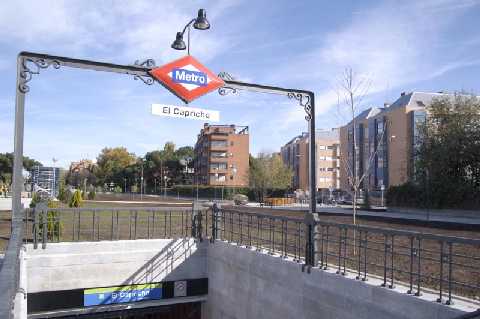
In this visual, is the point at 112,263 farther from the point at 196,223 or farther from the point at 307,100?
the point at 307,100

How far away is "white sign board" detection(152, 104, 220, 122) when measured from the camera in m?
9.46

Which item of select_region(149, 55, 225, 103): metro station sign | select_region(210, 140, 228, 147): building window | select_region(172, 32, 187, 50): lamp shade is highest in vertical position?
select_region(210, 140, 228, 147): building window

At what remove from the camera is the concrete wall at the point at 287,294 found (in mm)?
6488

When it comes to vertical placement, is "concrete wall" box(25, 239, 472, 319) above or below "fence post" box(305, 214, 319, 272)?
below

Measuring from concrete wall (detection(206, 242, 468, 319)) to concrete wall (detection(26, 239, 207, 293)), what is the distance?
0.78 m

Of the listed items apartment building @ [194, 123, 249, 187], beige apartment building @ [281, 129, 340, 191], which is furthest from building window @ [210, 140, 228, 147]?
beige apartment building @ [281, 129, 340, 191]

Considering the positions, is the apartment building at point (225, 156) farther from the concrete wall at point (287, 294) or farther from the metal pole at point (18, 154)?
the metal pole at point (18, 154)

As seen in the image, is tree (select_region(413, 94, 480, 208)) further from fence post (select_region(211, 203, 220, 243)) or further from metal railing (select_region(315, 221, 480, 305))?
fence post (select_region(211, 203, 220, 243))

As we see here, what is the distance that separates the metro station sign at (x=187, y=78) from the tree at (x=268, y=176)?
174 ft

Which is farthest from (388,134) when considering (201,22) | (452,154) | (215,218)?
(201,22)

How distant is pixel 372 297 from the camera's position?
22.6 feet

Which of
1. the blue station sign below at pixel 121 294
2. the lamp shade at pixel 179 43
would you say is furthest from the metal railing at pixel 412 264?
the blue station sign below at pixel 121 294

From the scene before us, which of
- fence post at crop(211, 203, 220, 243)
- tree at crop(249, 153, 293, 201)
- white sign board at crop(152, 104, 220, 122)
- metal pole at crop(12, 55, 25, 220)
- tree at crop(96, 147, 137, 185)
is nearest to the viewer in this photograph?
metal pole at crop(12, 55, 25, 220)

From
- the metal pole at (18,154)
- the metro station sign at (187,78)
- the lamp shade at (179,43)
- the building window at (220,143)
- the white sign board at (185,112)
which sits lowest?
the metal pole at (18,154)
